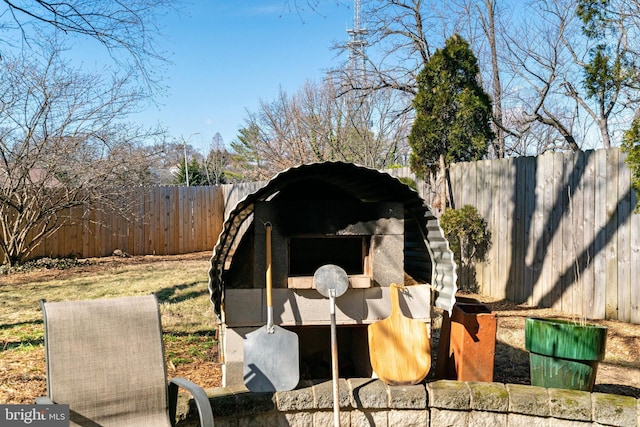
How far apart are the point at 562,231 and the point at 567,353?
3.31 metres

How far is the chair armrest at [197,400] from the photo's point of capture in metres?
2.30

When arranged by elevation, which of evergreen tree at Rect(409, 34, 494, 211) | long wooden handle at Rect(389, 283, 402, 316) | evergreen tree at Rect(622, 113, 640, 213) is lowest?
long wooden handle at Rect(389, 283, 402, 316)

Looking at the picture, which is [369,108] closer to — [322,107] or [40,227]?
[322,107]

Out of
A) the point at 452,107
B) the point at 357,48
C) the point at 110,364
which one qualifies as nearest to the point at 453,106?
the point at 452,107

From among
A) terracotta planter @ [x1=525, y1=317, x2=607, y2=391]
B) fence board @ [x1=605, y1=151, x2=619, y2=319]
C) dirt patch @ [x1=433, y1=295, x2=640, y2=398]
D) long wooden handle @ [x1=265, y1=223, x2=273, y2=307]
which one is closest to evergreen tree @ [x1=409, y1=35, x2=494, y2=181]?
fence board @ [x1=605, y1=151, x2=619, y2=319]

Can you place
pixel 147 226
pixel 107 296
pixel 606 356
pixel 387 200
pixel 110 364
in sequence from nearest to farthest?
pixel 110 364
pixel 387 200
pixel 606 356
pixel 107 296
pixel 147 226

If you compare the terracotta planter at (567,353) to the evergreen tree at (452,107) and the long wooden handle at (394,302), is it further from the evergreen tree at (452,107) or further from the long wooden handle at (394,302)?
the evergreen tree at (452,107)

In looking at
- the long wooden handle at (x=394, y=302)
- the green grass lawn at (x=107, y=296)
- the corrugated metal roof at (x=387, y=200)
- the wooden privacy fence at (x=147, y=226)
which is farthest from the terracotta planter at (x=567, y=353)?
the wooden privacy fence at (x=147, y=226)

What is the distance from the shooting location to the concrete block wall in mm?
3123

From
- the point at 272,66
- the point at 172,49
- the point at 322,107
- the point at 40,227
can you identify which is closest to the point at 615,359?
the point at 172,49

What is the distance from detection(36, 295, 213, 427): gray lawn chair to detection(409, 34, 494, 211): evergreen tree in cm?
605

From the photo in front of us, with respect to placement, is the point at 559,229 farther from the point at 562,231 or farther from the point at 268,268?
the point at 268,268

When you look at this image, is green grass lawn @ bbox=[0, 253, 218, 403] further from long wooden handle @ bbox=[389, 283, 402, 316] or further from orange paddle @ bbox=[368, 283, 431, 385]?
long wooden handle @ bbox=[389, 283, 402, 316]

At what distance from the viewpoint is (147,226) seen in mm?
13719
